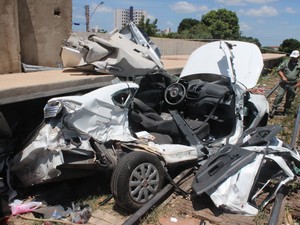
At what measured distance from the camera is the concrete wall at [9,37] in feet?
24.8

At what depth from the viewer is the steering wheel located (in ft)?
19.6

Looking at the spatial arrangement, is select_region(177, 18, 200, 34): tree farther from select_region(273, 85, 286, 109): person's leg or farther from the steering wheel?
the steering wheel

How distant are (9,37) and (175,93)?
158 inches

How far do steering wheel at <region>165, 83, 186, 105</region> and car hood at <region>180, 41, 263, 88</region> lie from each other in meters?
0.86

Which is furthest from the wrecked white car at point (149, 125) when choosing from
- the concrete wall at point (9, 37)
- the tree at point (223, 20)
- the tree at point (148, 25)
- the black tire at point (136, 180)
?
the tree at point (223, 20)

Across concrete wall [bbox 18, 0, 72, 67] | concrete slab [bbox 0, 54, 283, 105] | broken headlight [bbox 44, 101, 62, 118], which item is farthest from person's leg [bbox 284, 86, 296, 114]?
broken headlight [bbox 44, 101, 62, 118]

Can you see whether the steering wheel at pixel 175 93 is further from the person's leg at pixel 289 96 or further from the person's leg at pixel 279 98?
the person's leg at pixel 289 96

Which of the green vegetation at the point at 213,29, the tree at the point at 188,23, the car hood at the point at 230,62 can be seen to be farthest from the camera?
the tree at the point at 188,23

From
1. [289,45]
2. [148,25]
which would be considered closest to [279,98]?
[148,25]

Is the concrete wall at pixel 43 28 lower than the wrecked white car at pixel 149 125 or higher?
higher

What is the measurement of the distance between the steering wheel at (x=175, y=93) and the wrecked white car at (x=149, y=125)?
0.05 ft

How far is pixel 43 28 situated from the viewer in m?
9.42

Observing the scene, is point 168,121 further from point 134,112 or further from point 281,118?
point 281,118

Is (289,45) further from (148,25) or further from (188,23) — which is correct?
(188,23)
